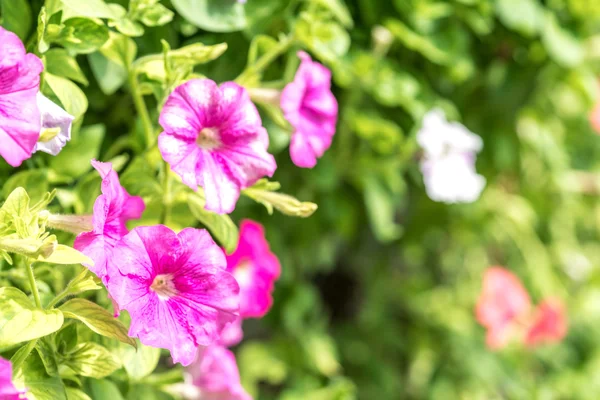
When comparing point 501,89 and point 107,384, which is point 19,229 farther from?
point 501,89

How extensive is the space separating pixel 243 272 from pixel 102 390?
317 millimetres

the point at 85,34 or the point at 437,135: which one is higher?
the point at 85,34

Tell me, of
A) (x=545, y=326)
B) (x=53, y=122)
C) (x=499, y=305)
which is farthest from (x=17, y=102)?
(x=545, y=326)

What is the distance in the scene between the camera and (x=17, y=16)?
2.40ft

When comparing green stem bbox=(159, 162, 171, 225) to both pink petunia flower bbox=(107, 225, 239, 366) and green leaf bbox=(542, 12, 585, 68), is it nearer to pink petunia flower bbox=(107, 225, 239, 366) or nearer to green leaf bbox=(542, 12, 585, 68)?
pink petunia flower bbox=(107, 225, 239, 366)

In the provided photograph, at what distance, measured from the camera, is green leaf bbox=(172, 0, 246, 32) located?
32.1 inches

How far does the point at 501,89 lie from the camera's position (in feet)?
4.82

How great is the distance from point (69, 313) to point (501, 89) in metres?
1.13

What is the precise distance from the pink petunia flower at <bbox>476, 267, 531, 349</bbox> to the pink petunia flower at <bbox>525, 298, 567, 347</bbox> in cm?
3

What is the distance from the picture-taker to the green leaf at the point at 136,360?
708 mm

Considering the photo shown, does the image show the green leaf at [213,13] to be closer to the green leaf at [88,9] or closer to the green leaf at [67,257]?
the green leaf at [88,9]

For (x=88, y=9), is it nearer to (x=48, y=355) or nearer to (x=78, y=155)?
(x=78, y=155)

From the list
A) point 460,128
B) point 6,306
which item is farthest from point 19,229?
point 460,128

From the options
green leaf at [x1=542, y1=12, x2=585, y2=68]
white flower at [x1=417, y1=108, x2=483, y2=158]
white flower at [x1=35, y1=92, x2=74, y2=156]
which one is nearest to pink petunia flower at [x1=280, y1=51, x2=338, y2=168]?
white flower at [x1=35, y1=92, x2=74, y2=156]
